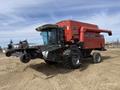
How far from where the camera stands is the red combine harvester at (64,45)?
13.7m

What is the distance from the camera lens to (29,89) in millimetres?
10750

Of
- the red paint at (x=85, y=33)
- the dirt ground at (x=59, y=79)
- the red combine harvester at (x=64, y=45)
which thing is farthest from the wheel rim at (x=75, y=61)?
the red paint at (x=85, y=33)

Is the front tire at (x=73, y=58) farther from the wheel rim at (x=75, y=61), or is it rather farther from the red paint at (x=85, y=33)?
the red paint at (x=85, y=33)

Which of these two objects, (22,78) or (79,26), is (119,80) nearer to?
(22,78)

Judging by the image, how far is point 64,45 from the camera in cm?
1569

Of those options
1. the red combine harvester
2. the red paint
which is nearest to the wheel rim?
the red combine harvester

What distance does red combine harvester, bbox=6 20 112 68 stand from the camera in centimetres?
1367

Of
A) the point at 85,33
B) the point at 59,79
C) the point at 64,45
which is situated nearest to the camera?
the point at 59,79

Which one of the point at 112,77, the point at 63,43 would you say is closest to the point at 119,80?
the point at 112,77

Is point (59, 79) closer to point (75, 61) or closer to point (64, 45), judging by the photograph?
point (75, 61)

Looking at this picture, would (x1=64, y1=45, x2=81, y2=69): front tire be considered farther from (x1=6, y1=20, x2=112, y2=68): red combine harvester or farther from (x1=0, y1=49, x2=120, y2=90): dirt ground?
(x1=0, y1=49, x2=120, y2=90): dirt ground

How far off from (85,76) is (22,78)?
342 centimetres

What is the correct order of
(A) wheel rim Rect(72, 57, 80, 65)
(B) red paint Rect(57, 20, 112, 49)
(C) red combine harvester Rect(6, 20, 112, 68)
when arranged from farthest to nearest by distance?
(B) red paint Rect(57, 20, 112, 49) → (A) wheel rim Rect(72, 57, 80, 65) → (C) red combine harvester Rect(6, 20, 112, 68)

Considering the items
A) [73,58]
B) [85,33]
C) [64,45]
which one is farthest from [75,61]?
[85,33]
